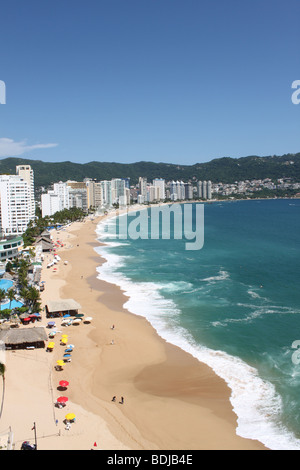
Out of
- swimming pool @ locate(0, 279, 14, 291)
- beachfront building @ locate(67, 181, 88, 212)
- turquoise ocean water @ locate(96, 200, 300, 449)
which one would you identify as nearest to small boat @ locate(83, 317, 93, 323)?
turquoise ocean water @ locate(96, 200, 300, 449)

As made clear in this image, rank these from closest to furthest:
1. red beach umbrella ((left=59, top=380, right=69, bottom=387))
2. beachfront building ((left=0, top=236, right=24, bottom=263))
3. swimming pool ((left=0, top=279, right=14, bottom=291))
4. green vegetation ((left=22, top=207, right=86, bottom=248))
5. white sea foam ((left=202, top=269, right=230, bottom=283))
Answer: red beach umbrella ((left=59, top=380, right=69, bottom=387)) < swimming pool ((left=0, top=279, right=14, bottom=291)) < white sea foam ((left=202, top=269, right=230, bottom=283)) < beachfront building ((left=0, top=236, right=24, bottom=263)) < green vegetation ((left=22, top=207, right=86, bottom=248))

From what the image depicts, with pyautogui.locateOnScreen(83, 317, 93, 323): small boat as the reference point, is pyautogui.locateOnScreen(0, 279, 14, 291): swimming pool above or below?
above

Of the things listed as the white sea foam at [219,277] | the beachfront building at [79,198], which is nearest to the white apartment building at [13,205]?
the white sea foam at [219,277]

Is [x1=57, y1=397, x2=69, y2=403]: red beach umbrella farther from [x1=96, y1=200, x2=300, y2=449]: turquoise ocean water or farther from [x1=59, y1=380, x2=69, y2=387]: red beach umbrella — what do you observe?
[x1=96, y1=200, x2=300, y2=449]: turquoise ocean water

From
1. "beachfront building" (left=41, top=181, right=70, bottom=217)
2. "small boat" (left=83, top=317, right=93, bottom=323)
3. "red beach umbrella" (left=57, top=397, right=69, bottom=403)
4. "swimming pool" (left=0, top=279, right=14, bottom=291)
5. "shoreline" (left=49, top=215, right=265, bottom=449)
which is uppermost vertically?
"beachfront building" (left=41, top=181, right=70, bottom=217)

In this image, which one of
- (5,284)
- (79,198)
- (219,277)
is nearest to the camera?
(5,284)

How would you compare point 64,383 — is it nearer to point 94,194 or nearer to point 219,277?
point 219,277

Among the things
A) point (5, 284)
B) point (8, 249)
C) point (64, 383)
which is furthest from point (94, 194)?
point (64, 383)

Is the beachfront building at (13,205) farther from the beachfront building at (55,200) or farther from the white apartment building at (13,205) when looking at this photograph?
the beachfront building at (55,200)
